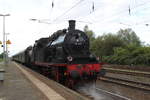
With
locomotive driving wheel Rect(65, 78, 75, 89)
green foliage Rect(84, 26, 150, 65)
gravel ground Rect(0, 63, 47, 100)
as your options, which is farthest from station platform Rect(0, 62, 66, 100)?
green foliage Rect(84, 26, 150, 65)

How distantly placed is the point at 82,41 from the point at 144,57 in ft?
74.6

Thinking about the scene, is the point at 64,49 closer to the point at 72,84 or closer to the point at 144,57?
the point at 72,84

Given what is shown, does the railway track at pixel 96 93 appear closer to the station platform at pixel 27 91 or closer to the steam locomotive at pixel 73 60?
the steam locomotive at pixel 73 60

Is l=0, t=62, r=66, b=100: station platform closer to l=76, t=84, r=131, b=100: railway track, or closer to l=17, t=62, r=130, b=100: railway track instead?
l=17, t=62, r=130, b=100: railway track

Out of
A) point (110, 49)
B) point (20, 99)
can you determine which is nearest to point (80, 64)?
point (20, 99)

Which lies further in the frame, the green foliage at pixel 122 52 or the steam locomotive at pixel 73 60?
the green foliage at pixel 122 52

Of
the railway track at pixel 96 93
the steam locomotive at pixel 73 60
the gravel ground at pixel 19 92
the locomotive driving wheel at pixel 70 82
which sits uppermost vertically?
the steam locomotive at pixel 73 60

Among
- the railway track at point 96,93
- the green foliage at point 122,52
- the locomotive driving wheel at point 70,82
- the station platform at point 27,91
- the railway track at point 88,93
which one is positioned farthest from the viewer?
the green foliage at point 122,52

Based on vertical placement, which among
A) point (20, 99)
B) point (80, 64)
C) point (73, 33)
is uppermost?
point (73, 33)

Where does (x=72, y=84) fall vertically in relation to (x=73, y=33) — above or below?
below

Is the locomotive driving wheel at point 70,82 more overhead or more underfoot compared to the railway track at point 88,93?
more overhead

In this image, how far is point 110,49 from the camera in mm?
61469

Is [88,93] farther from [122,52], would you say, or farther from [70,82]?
[122,52]

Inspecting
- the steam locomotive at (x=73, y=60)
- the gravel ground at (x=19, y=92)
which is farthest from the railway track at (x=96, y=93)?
the gravel ground at (x=19, y=92)
